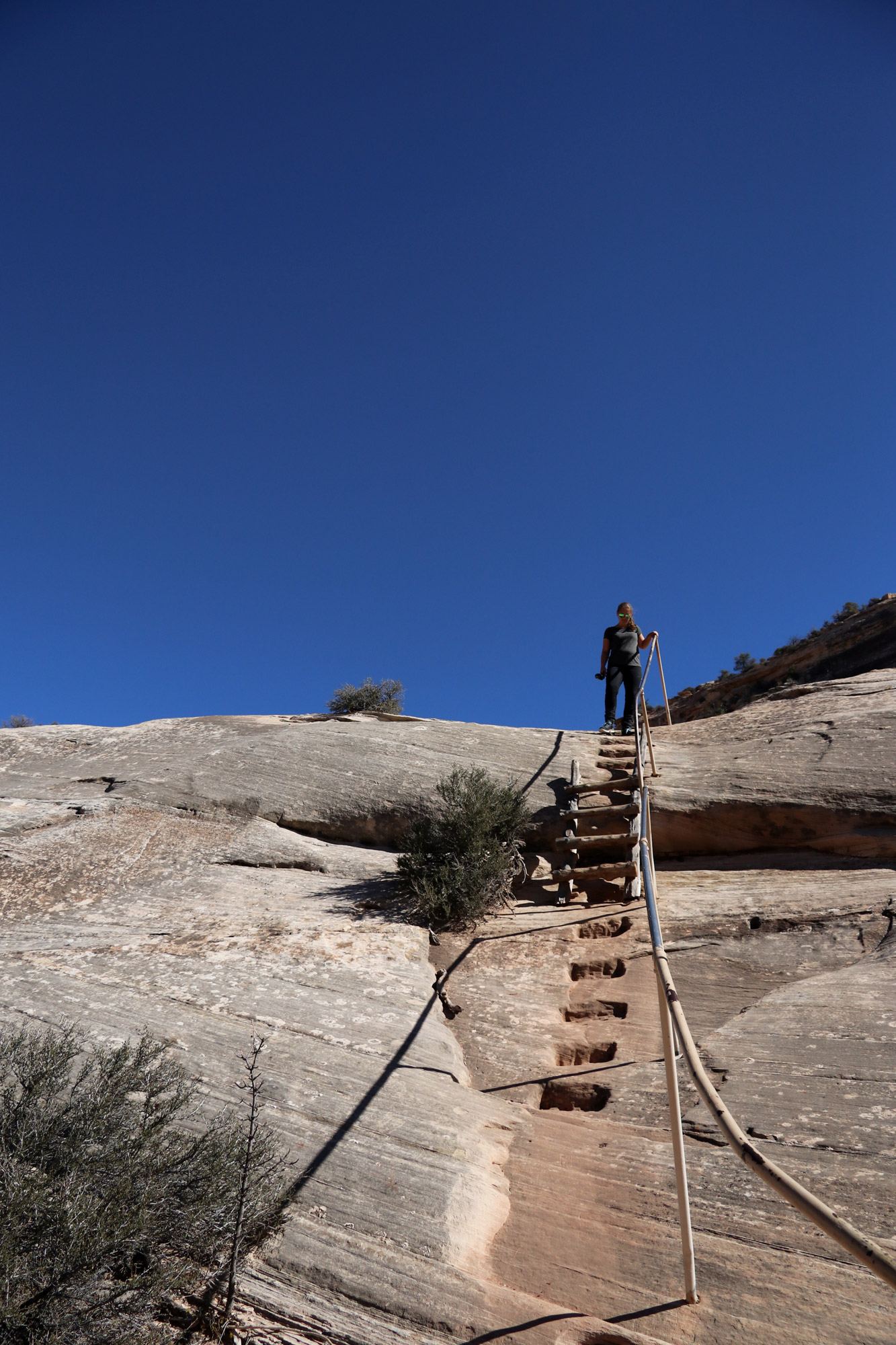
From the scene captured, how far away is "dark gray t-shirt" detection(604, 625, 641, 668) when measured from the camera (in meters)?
12.2

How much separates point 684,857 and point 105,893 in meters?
7.11

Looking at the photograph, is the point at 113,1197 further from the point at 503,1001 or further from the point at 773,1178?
the point at 503,1001

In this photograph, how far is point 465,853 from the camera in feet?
28.8

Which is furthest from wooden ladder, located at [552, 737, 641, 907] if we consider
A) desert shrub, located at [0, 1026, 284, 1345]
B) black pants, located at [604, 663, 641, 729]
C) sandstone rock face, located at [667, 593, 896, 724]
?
sandstone rock face, located at [667, 593, 896, 724]

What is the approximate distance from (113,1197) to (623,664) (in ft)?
32.8

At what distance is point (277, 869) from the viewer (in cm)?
984

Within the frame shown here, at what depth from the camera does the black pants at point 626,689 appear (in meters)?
11.9

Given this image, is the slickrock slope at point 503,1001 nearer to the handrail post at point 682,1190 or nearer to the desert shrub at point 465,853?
the handrail post at point 682,1190

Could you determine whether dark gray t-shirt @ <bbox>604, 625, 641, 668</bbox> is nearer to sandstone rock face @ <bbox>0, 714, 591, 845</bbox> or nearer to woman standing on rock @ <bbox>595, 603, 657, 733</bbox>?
woman standing on rock @ <bbox>595, 603, 657, 733</bbox>

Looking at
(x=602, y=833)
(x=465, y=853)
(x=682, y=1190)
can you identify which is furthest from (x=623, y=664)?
(x=682, y=1190)

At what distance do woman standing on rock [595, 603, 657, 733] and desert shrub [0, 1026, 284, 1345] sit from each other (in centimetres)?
870

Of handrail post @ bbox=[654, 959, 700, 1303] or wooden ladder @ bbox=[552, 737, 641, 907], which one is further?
wooden ladder @ bbox=[552, 737, 641, 907]

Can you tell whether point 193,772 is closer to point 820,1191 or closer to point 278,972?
point 278,972

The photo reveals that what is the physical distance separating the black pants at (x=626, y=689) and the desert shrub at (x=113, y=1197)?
8.64 m
